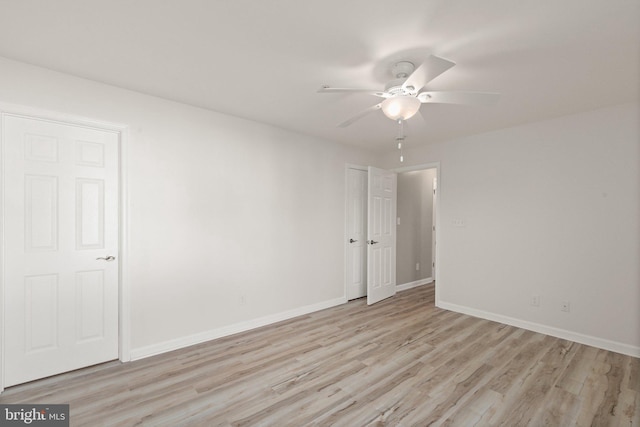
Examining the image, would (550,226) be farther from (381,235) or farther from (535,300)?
(381,235)

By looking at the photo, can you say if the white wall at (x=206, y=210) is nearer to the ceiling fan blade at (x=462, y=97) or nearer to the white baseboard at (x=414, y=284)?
the white baseboard at (x=414, y=284)

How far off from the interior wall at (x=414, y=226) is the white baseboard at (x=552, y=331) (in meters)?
1.18

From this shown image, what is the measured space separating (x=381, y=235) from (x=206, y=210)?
8.89 feet

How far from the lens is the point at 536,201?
345cm

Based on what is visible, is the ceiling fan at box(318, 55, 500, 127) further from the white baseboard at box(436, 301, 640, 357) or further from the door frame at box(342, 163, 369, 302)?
the white baseboard at box(436, 301, 640, 357)

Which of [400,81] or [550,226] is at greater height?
[400,81]

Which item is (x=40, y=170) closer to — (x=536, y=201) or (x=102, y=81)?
(x=102, y=81)

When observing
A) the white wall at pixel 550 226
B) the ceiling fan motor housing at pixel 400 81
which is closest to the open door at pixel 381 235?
the white wall at pixel 550 226

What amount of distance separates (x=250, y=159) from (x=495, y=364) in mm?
3202

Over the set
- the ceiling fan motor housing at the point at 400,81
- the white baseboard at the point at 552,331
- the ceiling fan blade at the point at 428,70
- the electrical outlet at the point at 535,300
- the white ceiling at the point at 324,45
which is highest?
the white ceiling at the point at 324,45

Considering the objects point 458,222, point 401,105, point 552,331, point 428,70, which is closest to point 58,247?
point 401,105

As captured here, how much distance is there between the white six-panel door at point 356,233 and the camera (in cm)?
462

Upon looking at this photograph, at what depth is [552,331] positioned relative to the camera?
130 inches

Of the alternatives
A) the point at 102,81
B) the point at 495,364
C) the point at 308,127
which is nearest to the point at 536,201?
the point at 495,364
